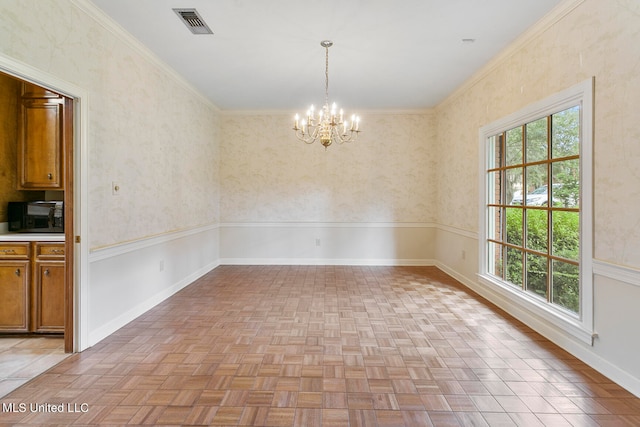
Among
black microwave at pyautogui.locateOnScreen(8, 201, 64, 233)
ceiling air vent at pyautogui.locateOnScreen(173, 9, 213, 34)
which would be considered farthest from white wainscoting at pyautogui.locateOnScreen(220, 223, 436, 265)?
ceiling air vent at pyautogui.locateOnScreen(173, 9, 213, 34)

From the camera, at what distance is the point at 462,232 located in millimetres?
4777

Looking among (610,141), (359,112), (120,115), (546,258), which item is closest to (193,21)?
(120,115)

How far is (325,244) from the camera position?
20.1ft

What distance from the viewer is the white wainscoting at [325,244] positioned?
19.9 ft

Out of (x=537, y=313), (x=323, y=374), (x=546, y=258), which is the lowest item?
(x=323, y=374)

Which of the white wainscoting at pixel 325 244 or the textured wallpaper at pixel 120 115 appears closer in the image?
the textured wallpaper at pixel 120 115

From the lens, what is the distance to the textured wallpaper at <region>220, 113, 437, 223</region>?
603 centimetres

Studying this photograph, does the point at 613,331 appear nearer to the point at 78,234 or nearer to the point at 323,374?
the point at 323,374

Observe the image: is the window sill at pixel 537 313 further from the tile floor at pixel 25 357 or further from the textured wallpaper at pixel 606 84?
the tile floor at pixel 25 357

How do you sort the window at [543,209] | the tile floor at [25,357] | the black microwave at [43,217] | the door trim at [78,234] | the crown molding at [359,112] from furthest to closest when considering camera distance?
the crown molding at [359,112]
the black microwave at [43,217]
the door trim at [78,234]
the window at [543,209]
the tile floor at [25,357]

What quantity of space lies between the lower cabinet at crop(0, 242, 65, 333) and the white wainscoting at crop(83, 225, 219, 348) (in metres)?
0.33

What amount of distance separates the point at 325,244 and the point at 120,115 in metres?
3.89

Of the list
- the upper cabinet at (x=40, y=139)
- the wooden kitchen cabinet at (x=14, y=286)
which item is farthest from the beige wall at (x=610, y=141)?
the wooden kitchen cabinet at (x=14, y=286)

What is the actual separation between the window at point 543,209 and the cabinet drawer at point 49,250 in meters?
4.18
